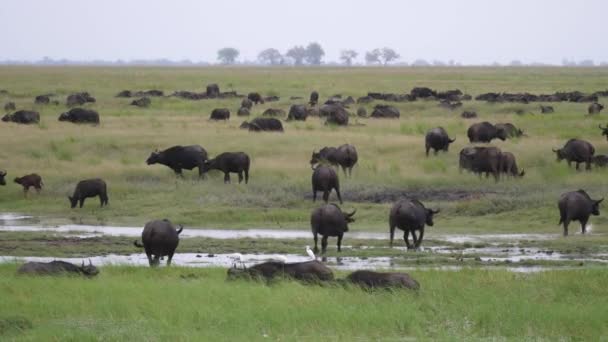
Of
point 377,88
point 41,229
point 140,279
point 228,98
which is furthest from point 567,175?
point 377,88

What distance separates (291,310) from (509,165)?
17730mm

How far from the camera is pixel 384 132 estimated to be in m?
37.7

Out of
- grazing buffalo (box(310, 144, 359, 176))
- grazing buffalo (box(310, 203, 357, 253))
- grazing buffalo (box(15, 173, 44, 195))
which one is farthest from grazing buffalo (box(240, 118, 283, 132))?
grazing buffalo (box(310, 203, 357, 253))

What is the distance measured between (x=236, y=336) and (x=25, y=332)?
7.37 ft

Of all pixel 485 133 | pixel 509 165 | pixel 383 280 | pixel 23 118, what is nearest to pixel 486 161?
pixel 509 165

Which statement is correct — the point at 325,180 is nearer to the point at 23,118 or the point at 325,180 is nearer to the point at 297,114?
the point at 297,114

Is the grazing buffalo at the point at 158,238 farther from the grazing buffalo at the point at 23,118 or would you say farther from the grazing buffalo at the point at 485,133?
the grazing buffalo at the point at 23,118

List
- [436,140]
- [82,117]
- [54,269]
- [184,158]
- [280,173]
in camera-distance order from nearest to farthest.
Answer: [54,269], [280,173], [184,158], [436,140], [82,117]

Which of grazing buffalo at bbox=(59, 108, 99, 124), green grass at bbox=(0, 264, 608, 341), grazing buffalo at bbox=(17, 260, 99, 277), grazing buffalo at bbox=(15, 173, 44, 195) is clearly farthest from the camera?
grazing buffalo at bbox=(59, 108, 99, 124)

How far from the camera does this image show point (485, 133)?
1362 inches

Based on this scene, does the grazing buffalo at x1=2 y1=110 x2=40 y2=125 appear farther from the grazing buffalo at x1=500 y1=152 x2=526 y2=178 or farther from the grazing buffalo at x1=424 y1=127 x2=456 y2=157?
the grazing buffalo at x1=500 y1=152 x2=526 y2=178

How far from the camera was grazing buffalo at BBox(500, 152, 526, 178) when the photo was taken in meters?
28.8

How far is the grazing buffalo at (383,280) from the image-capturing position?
13344 millimetres

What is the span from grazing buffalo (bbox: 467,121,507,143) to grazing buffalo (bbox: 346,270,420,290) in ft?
70.7
